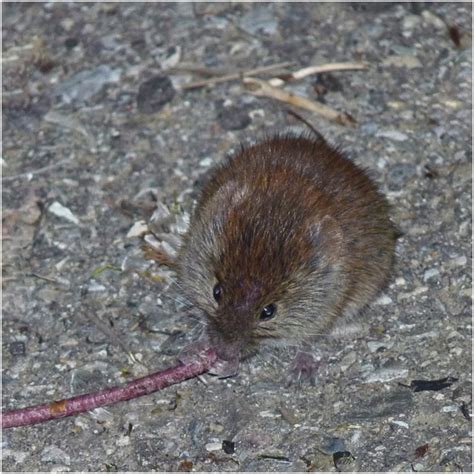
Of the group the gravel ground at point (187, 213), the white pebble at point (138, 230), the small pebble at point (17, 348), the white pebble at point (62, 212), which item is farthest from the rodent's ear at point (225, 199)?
the small pebble at point (17, 348)

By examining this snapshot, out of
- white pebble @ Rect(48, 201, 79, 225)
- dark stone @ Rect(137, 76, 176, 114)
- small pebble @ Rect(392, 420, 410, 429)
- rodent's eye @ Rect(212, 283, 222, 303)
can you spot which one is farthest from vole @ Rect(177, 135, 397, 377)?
dark stone @ Rect(137, 76, 176, 114)

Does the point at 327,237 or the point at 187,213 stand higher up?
the point at 327,237

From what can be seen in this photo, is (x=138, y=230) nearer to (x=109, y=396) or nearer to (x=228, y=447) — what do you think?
(x=109, y=396)

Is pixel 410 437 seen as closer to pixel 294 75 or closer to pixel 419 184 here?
pixel 419 184

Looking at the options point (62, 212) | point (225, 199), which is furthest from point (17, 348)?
point (225, 199)

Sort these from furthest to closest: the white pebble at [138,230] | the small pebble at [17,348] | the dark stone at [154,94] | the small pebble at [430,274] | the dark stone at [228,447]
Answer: the dark stone at [154,94] → the white pebble at [138,230] → the small pebble at [430,274] → the small pebble at [17,348] → the dark stone at [228,447]

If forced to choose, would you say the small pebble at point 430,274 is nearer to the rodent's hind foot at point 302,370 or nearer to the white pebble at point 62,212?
the rodent's hind foot at point 302,370

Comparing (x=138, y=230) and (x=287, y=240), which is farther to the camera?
(x=138, y=230)

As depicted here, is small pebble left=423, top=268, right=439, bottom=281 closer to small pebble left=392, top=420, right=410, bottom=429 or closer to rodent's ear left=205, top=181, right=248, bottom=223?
small pebble left=392, top=420, right=410, bottom=429
